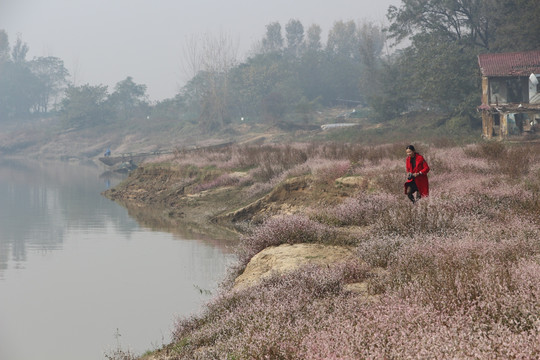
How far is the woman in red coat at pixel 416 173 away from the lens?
11.9m

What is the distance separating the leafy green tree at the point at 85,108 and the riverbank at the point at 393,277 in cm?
8919

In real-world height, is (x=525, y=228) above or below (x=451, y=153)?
below

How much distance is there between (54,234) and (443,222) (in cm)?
1662

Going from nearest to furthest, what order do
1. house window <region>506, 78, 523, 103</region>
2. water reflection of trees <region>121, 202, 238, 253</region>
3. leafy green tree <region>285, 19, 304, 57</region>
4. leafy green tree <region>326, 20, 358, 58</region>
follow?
water reflection of trees <region>121, 202, 238, 253</region>, house window <region>506, 78, 523, 103</region>, leafy green tree <region>326, 20, 358, 58</region>, leafy green tree <region>285, 19, 304, 57</region>

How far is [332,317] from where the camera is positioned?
5.93 m

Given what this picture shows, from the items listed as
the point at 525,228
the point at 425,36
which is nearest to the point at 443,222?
the point at 525,228

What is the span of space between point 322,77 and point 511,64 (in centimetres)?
5153

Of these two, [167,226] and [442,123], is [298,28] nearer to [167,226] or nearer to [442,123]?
[442,123]

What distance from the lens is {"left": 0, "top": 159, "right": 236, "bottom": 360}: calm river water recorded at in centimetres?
979

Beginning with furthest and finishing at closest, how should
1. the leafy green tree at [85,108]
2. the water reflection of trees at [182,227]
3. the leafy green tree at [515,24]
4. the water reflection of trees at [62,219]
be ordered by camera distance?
the leafy green tree at [85,108] → the leafy green tree at [515,24] → the water reflection of trees at [62,219] → the water reflection of trees at [182,227]

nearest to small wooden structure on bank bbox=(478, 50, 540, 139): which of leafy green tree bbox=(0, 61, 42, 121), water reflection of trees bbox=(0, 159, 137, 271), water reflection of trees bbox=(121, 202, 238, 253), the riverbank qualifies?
the riverbank

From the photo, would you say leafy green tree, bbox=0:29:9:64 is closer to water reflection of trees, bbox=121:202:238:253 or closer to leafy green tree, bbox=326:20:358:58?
leafy green tree, bbox=326:20:358:58

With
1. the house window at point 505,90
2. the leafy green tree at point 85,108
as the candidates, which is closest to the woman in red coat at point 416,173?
the house window at point 505,90

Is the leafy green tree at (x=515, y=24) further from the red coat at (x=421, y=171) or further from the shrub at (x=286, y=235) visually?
the shrub at (x=286, y=235)
